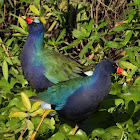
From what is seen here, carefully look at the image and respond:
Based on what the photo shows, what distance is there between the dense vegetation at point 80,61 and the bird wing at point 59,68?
268mm

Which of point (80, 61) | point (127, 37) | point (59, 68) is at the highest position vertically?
point (127, 37)

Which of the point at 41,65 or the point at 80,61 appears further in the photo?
the point at 80,61

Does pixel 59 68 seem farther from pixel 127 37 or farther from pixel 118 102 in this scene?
pixel 127 37

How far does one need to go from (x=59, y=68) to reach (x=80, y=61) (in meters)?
0.82

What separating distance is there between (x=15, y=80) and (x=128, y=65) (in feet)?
4.03

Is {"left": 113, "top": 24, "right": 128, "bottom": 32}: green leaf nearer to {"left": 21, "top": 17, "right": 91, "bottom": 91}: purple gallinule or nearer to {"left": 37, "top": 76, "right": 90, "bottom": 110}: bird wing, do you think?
{"left": 21, "top": 17, "right": 91, "bottom": 91}: purple gallinule

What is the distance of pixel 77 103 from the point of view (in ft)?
8.39

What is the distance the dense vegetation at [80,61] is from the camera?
2740 mm

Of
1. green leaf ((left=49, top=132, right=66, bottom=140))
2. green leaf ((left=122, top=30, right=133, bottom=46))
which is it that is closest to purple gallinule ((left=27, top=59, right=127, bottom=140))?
green leaf ((left=49, top=132, right=66, bottom=140))

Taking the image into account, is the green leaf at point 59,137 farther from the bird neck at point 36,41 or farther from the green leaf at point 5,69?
the green leaf at point 5,69

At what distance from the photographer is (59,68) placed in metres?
3.18

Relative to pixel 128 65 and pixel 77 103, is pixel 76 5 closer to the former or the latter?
pixel 128 65

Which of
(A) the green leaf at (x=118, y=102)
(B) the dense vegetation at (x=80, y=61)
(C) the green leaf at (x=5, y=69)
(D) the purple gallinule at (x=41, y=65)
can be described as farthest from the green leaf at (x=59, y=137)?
(C) the green leaf at (x=5, y=69)

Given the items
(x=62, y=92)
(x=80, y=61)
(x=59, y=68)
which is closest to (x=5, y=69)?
(x=59, y=68)
